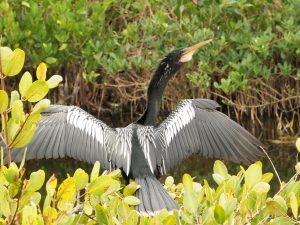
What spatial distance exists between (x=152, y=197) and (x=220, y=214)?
1947 mm

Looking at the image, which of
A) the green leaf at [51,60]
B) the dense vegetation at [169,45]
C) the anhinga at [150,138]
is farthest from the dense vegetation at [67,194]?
the green leaf at [51,60]

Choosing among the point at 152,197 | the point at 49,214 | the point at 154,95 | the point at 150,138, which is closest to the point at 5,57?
the point at 49,214

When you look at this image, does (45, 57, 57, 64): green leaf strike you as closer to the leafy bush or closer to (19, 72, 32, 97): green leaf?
the leafy bush

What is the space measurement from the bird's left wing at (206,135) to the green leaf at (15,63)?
9.46ft

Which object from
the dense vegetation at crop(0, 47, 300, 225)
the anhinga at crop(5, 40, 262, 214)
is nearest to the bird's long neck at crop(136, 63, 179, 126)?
the anhinga at crop(5, 40, 262, 214)

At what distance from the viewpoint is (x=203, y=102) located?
18.7ft

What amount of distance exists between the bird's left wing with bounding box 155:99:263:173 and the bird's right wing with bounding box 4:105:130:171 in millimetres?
412

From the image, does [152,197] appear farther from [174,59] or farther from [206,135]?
[174,59]

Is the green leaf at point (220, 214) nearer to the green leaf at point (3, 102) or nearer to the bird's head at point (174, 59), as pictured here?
the green leaf at point (3, 102)

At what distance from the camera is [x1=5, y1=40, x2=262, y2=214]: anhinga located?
501cm

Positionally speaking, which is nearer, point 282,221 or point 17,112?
point 17,112

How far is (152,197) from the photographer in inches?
175

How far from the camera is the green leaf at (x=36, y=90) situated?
2.49m

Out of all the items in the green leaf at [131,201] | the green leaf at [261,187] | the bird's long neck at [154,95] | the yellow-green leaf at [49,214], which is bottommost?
the bird's long neck at [154,95]
